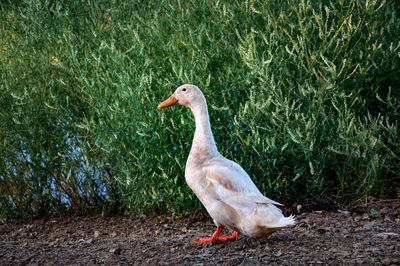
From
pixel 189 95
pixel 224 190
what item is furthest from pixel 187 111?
pixel 224 190

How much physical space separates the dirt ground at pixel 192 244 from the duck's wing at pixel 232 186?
1.17 feet

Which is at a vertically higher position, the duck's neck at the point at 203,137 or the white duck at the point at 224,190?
the duck's neck at the point at 203,137

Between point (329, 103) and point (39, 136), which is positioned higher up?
point (39, 136)

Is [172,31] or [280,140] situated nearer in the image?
[280,140]

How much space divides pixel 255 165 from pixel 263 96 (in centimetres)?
57

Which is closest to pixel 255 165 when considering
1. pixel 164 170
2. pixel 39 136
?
pixel 164 170

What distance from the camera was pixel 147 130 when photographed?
4.24 meters

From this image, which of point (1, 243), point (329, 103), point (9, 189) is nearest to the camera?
point (1, 243)

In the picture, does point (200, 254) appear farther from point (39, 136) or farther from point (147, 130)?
point (39, 136)

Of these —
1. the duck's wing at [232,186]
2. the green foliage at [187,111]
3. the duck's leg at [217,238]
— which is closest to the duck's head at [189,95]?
the green foliage at [187,111]

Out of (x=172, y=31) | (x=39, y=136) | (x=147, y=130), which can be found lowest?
(x=147, y=130)

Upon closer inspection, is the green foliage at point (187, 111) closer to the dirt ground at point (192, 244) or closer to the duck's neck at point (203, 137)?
the dirt ground at point (192, 244)

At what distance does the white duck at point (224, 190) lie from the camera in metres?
3.47

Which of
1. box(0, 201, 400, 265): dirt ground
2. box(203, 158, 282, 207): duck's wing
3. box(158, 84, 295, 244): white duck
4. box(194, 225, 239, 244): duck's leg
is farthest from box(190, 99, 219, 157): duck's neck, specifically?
box(0, 201, 400, 265): dirt ground
